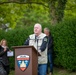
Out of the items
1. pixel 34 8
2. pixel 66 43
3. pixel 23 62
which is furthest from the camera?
pixel 34 8

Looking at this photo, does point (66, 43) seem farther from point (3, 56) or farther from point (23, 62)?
point (23, 62)

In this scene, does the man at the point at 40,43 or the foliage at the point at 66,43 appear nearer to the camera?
the man at the point at 40,43

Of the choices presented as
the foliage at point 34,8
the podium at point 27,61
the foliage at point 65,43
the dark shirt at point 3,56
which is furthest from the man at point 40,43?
the foliage at point 34,8

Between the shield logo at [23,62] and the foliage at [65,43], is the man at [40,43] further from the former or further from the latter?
the foliage at [65,43]

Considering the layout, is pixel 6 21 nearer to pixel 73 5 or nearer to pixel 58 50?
pixel 73 5

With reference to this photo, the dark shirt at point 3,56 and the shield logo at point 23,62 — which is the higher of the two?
the shield logo at point 23,62

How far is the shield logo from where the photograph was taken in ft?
23.1

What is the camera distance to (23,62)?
23.3ft

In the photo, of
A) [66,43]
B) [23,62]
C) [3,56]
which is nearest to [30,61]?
[23,62]

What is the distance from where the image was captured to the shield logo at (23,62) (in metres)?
7.04

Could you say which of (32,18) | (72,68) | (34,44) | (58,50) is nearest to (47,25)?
(58,50)

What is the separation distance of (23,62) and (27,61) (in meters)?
0.12

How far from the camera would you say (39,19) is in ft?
131

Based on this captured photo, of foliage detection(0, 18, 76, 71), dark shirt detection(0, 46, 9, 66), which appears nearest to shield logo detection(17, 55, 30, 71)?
dark shirt detection(0, 46, 9, 66)
